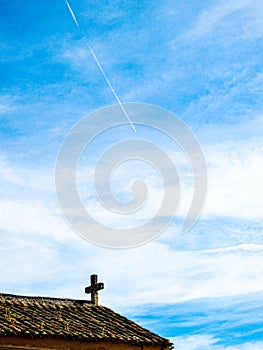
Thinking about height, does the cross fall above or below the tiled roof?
above

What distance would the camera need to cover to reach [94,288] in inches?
846

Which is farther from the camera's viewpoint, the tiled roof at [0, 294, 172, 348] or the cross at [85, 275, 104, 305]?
the cross at [85, 275, 104, 305]

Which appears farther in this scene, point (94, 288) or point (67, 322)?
point (94, 288)

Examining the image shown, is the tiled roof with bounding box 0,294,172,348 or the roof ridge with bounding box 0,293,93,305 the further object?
the roof ridge with bounding box 0,293,93,305

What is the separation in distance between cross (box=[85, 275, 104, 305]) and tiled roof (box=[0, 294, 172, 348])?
0.24 meters

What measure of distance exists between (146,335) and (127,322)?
40.8 inches

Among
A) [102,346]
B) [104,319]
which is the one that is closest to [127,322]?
[104,319]

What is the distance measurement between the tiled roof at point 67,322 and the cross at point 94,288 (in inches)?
9.5

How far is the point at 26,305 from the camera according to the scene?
775 inches

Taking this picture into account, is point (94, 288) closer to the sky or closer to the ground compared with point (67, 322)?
closer to the sky

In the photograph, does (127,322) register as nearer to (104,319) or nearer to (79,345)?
(104,319)

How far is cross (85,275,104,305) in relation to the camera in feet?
69.9

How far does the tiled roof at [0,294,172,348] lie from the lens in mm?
17219

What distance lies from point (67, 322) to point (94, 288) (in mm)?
3006
